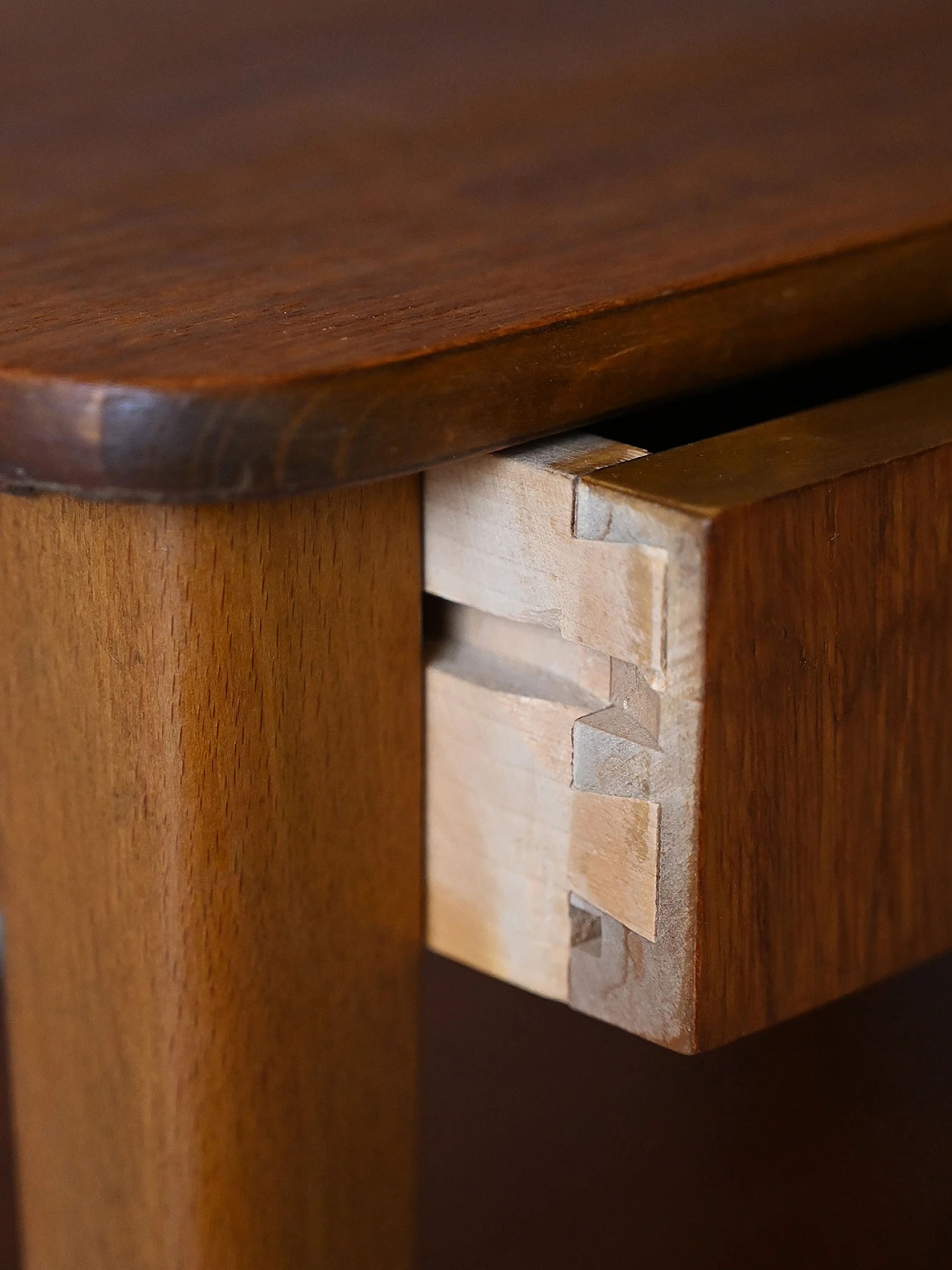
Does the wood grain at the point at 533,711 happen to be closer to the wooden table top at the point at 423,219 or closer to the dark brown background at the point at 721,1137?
the wooden table top at the point at 423,219

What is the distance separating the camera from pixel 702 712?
1.47 feet

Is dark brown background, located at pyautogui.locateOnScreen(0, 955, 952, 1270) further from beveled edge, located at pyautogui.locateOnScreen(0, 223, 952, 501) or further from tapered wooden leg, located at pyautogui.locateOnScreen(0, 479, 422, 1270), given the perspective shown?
beveled edge, located at pyautogui.locateOnScreen(0, 223, 952, 501)

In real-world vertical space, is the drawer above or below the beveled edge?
below

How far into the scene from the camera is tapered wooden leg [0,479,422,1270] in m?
0.48

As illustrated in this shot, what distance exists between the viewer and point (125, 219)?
57 cm

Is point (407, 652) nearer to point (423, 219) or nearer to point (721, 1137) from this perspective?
point (423, 219)

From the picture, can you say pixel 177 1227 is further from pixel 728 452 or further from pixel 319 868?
pixel 728 452

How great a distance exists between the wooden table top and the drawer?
0.04 metres

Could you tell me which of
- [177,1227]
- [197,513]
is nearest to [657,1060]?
[177,1227]

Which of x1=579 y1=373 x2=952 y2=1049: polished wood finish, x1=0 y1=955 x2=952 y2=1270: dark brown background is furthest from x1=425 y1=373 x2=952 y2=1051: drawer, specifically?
x1=0 y1=955 x2=952 y2=1270: dark brown background

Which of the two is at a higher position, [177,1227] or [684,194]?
[684,194]

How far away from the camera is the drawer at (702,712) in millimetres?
449

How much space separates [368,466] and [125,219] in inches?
7.1

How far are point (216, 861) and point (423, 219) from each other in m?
0.21
